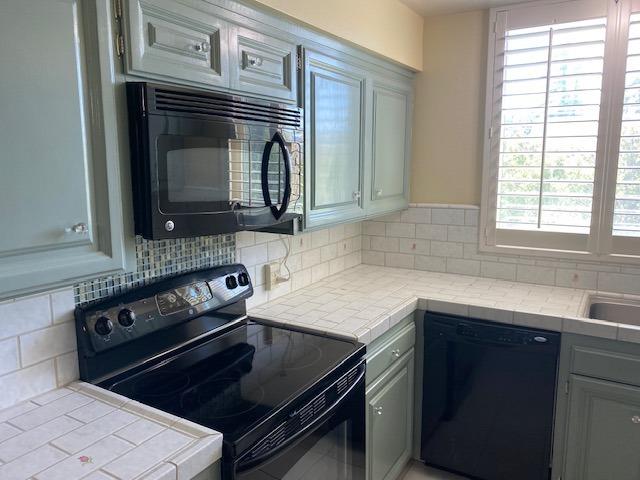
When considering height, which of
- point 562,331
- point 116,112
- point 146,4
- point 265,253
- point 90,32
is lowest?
point 562,331

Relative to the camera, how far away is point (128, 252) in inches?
48.1

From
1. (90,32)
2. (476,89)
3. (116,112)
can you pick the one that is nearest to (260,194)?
(116,112)

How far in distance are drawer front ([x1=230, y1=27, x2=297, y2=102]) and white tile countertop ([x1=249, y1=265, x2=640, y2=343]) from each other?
88 cm

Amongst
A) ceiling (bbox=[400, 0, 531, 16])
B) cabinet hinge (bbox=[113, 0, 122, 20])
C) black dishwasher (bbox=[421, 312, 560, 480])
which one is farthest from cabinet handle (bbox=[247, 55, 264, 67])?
black dishwasher (bbox=[421, 312, 560, 480])

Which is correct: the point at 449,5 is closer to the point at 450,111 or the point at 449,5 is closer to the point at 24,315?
the point at 450,111

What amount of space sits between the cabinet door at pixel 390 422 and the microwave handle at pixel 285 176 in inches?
32.5

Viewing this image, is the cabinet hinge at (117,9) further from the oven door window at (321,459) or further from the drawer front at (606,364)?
the drawer front at (606,364)

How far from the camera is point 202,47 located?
1.37 meters

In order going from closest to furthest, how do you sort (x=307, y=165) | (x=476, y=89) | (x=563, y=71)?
(x=307, y=165) < (x=563, y=71) < (x=476, y=89)

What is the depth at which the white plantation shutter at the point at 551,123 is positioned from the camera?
2.31m

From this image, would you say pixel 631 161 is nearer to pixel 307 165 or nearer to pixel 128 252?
pixel 307 165

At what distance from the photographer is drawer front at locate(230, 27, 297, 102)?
1.48 metres

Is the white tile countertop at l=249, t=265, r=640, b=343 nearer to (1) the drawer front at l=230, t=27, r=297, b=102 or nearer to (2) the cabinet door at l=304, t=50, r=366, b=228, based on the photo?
(2) the cabinet door at l=304, t=50, r=366, b=228

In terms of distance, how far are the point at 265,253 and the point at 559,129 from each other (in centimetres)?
156
